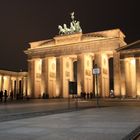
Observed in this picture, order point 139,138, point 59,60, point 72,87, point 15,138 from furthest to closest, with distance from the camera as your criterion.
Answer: point 59,60
point 72,87
point 139,138
point 15,138

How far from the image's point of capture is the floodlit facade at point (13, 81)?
95750 mm

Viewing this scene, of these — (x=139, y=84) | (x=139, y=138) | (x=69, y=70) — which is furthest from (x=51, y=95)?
(x=139, y=138)

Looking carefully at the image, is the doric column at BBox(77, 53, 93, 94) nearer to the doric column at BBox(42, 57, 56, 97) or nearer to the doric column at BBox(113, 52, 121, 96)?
the doric column at BBox(113, 52, 121, 96)

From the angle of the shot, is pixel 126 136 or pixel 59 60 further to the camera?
pixel 59 60

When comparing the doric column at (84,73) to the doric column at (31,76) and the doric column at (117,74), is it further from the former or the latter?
the doric column at (31,76)

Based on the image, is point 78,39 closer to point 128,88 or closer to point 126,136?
point 128,88

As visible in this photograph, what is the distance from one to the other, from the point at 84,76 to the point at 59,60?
9129 millimetres

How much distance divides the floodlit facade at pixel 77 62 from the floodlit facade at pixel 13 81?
16.9 meters

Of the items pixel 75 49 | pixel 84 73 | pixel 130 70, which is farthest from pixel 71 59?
pixel 130 70

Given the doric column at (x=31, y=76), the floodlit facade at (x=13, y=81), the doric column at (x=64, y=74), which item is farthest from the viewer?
the floodlit facade at (x=13, y=81)

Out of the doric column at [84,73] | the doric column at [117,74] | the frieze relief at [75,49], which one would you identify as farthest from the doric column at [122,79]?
the doric column at [84,73]

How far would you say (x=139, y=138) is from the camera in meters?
9.16

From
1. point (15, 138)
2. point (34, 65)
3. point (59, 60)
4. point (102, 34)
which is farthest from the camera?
point (34, 65)

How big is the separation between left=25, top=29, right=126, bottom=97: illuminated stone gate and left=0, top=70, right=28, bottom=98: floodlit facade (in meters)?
16.9
